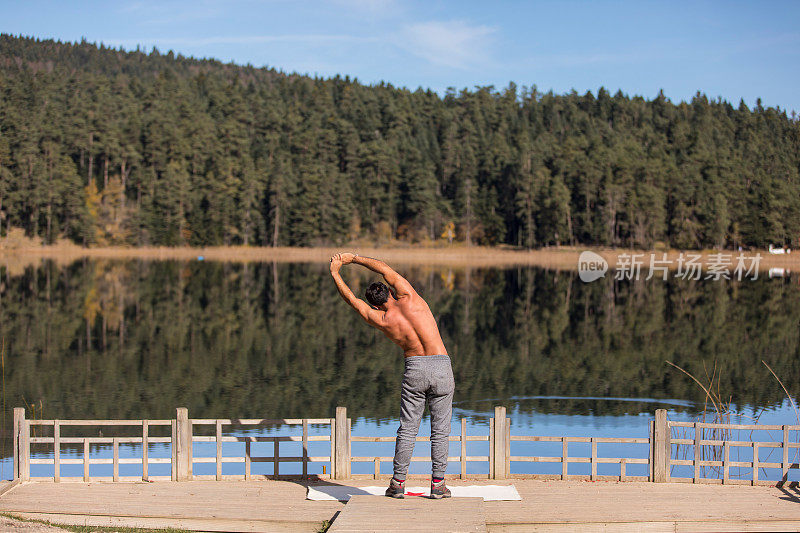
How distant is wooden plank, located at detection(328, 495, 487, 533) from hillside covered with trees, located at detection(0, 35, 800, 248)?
286 ft

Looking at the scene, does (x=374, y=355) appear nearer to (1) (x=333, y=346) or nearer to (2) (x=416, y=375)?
(1) (x=333, y=346)

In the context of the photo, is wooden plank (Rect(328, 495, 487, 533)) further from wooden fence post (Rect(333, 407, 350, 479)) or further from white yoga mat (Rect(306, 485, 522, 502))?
wooden fence post (Rect(333, 407, 350, 479))

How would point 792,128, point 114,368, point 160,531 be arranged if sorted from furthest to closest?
point 792,128 → point 114,368 → point 160,531

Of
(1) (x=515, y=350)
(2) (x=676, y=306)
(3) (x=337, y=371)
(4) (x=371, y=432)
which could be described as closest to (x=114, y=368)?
(3) (x=337, y=371)

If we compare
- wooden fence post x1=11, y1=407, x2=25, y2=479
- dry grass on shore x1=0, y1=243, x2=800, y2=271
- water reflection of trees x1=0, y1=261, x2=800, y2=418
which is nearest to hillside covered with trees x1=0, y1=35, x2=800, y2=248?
dry grass on shore x1=0, y1=243, x2=800, y2=271

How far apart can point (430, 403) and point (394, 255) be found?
85158 mm

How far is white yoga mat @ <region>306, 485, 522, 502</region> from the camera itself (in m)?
8.80

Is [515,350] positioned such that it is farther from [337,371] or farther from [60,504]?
[60,504]

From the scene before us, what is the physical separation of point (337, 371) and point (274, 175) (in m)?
80.6

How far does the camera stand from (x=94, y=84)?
13138 cm

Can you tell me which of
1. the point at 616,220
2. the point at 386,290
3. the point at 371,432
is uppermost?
the point at 616,220

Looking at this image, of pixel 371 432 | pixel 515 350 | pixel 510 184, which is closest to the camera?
pixel 371 432

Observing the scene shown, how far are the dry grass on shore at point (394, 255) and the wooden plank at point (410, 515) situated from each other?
76381mm

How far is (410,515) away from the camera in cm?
777
